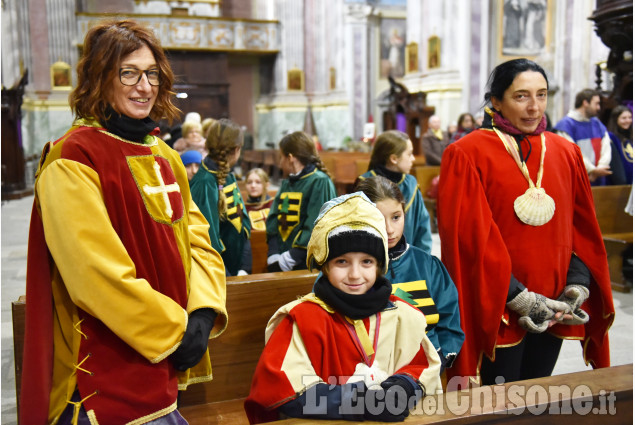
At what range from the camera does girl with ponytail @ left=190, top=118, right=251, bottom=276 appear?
147 inches

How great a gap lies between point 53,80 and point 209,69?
540cm

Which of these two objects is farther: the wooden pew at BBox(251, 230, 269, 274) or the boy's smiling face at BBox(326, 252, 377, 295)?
the wooden pew at BBox(251, 230, 269, 274)

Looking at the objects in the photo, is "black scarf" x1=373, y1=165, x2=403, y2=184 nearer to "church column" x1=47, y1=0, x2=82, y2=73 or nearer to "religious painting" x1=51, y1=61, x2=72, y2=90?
"religious painting" x1=51, y1=61, x2=72, y2=90

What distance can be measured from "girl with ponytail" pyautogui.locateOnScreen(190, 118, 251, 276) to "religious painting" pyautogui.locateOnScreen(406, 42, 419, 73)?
1158 cm

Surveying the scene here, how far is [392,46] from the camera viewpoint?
832 inches

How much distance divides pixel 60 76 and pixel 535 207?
1865 cm

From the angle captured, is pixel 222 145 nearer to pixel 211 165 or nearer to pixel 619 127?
pixel 211 165

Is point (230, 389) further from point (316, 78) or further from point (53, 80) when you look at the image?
point (316, 78)

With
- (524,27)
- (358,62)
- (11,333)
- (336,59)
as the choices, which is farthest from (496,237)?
(336,59)

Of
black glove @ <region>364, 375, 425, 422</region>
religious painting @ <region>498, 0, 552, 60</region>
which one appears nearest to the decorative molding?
religious painting @ <region>498, 0, 552, 60</region>

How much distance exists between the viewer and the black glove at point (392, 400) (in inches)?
63.2

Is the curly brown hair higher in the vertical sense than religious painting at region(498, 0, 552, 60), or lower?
lower

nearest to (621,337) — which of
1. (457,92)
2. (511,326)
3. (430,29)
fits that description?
(511,326)

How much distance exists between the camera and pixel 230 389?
2.73 metres
